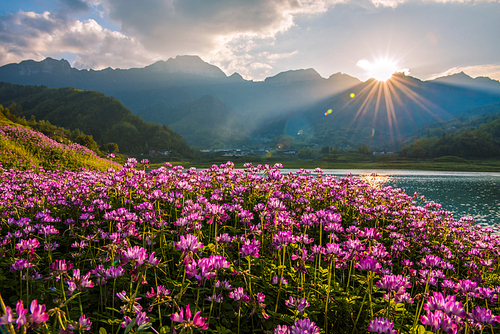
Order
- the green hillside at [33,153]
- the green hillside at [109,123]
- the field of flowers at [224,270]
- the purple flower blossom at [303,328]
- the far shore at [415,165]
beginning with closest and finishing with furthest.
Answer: the purple flower blossom at [303,328], the field of flowers at [224,270], the green hillside at [33,153], the far shore at [415,165], the green hillside at [109,123]

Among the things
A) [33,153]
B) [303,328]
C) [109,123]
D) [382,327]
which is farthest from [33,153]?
[109,123]

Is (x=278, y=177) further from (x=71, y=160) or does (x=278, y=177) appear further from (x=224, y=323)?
(x=71, y=160)

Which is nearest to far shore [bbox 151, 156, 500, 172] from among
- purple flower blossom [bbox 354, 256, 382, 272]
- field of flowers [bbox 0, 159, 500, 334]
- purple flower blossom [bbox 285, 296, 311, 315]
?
field of flowers [bbox 0, 159, 500, 334]

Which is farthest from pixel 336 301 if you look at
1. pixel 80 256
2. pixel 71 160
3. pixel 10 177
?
pixel 71 160

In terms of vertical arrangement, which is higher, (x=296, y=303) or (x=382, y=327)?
(x=382, y=327)

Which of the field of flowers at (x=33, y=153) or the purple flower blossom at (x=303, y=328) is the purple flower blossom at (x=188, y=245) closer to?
the purple flower blossom at (x=303, y=328)

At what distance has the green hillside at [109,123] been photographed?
15538 centimetres

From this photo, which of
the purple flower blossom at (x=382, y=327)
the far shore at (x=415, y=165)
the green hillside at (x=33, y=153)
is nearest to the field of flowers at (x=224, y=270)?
the purple flower blossom at (x=382, y=327)

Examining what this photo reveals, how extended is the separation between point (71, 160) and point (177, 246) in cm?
2188

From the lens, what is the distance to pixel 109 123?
17175 centimetres

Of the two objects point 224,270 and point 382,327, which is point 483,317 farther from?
point 224,270

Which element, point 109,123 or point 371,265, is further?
point 109,123

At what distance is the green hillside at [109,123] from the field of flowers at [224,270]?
146m

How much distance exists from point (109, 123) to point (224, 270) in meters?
201
